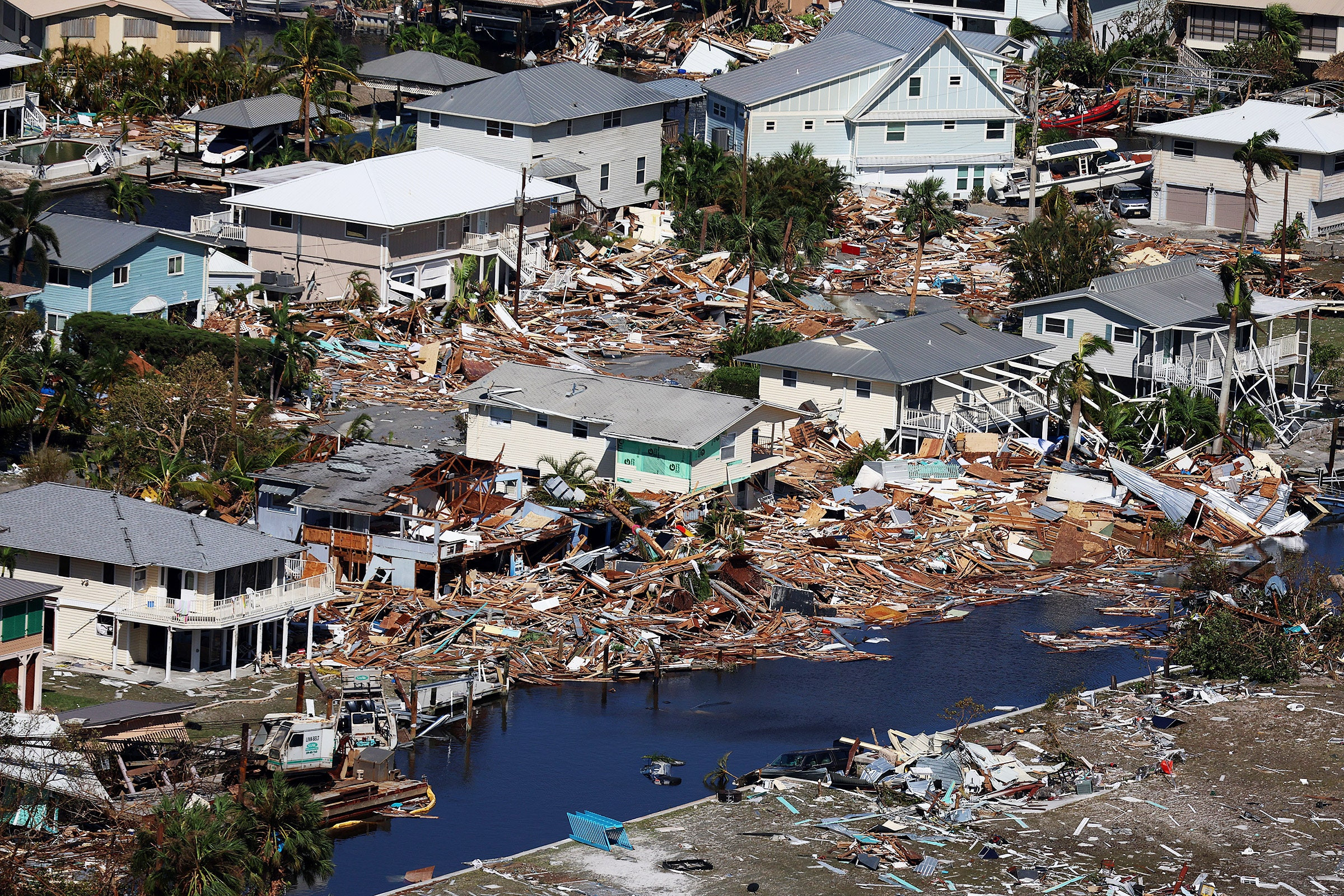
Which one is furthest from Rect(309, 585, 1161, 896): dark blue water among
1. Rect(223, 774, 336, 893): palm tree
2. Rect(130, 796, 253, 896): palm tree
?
Rect(130, 796, 253, 896): palm tree

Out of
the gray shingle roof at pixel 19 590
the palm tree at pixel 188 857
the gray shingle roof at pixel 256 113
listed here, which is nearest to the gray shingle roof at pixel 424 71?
the gray shingle roof at pixel 256 113

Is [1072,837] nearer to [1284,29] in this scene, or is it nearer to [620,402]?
[620,402]

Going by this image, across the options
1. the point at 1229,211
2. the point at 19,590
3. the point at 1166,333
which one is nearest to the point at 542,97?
the point at 1229,211

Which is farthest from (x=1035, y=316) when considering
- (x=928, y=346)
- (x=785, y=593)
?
(x=785, y=593)

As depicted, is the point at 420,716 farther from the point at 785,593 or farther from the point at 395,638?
the point at 785,593

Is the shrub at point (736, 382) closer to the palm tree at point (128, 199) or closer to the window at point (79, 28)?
the palm tree at point (128, 199)

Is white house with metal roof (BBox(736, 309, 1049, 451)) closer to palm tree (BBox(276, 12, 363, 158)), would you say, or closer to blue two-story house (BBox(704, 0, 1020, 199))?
blue two-story house (BBox(704, 0, 1020, 199))
